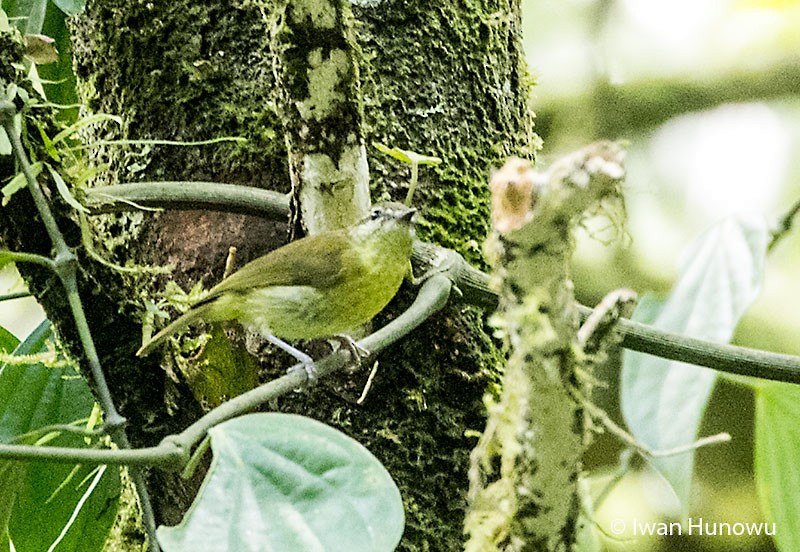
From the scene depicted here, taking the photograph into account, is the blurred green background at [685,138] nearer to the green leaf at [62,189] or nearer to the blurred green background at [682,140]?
the blurred green background at [682,140]

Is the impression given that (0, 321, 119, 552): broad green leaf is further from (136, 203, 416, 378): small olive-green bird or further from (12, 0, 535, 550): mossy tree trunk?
(136, 203, 416, 378): small olive-green bird

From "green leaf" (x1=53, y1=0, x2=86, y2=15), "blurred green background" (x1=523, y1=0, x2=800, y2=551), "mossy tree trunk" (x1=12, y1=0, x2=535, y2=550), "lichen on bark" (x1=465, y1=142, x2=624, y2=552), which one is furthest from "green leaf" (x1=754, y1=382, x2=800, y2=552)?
"blurred green background" (x1=523, y1=0, x2=800, y2=551)

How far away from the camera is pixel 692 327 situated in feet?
2.95

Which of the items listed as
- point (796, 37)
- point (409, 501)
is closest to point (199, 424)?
point (409, 501)

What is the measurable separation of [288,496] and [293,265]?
30 cm

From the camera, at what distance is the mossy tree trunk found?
0.76 meters

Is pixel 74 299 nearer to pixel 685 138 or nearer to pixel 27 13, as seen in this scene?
pixel 27 13

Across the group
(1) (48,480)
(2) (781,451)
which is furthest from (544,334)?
(1) (48,480)

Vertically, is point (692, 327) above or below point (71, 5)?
below

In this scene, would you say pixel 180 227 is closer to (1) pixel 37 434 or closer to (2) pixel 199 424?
(1) pixel 37 434

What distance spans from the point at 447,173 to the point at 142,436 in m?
0.38

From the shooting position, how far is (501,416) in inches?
15.7

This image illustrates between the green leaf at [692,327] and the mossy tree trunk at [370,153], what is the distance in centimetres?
22

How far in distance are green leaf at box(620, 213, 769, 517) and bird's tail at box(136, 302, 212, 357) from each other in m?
0.47
